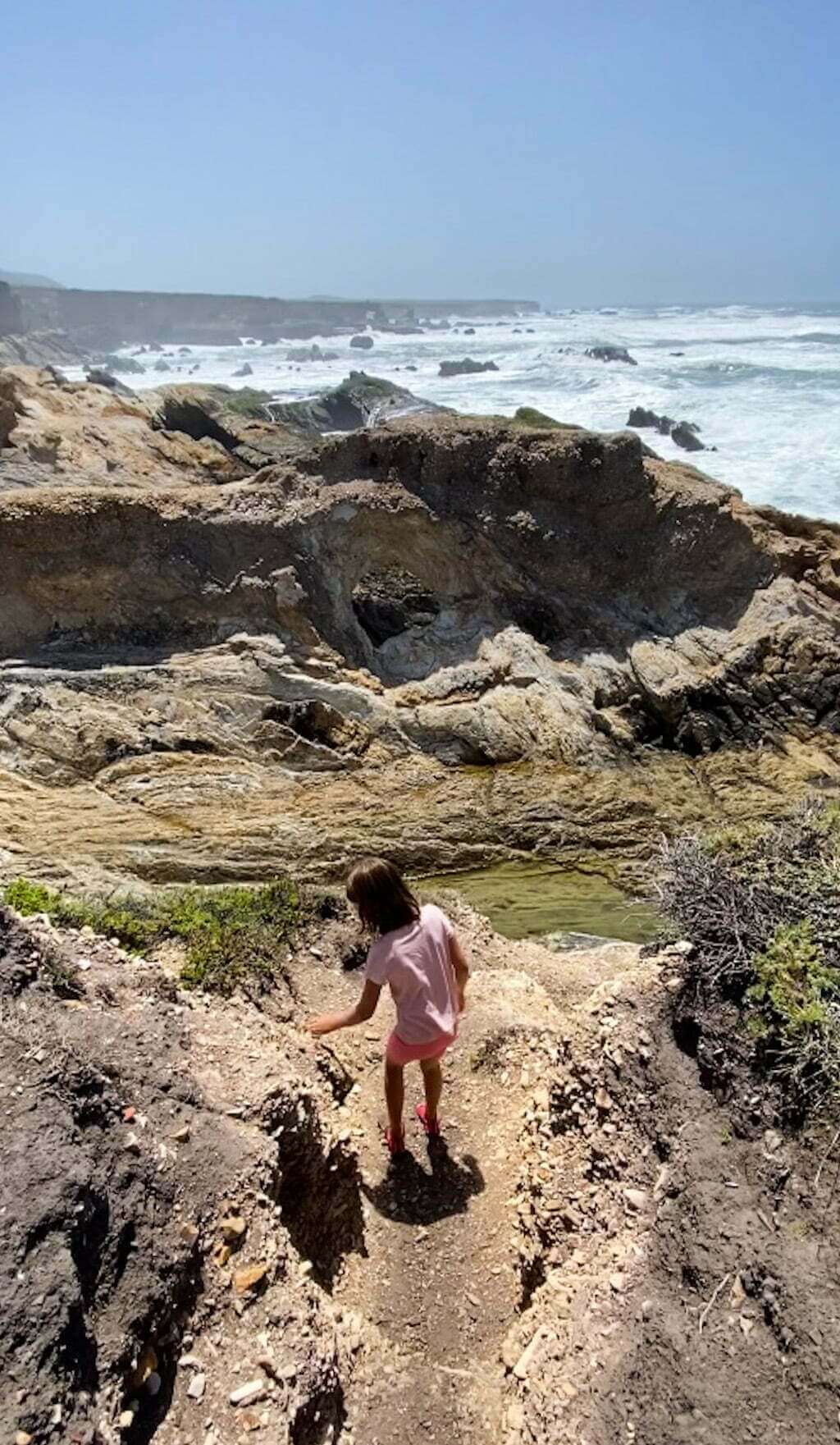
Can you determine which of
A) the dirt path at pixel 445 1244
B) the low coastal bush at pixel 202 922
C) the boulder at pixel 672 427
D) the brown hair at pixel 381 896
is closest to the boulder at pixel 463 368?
the boulder at pixel 672 427

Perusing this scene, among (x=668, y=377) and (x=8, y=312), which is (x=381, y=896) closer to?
(x=668, y=377)

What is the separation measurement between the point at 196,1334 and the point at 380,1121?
205cm

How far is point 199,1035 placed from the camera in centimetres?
478

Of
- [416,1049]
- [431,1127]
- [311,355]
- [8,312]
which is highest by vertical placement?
[8,312]

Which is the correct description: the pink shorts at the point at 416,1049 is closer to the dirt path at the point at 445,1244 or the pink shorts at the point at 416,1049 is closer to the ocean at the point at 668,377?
the dirt path at the point at 445,1244

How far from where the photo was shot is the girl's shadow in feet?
15.6

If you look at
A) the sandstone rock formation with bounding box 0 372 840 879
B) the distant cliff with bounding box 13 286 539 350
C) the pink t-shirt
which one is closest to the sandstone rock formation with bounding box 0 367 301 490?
the sandstone rock formation with bounding box 0 372 840 879

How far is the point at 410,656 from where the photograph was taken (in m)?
12.1

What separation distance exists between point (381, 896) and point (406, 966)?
35 cm

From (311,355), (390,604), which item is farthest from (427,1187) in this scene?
(311,355)

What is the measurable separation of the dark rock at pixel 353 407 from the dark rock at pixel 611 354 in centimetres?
2470

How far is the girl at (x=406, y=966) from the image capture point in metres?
4.30

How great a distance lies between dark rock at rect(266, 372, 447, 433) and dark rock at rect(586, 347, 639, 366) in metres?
24.7

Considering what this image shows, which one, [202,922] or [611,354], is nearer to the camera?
[202,922]
